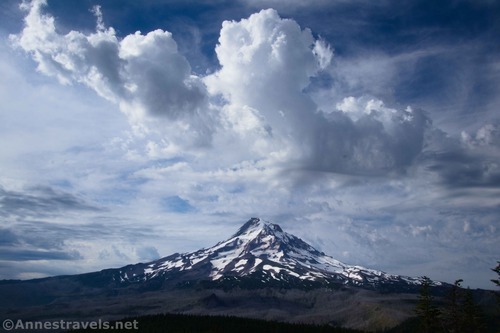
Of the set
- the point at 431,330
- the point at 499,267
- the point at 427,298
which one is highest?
the point at 499,267

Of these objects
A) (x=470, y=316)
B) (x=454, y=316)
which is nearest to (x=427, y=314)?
(x=454, y=316)

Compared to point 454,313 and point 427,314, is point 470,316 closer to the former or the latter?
point 454,313

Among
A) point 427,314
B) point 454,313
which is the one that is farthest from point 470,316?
point 427,314

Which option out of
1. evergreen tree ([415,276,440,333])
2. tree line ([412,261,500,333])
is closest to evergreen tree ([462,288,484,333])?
tree line ([412,261,500,333])

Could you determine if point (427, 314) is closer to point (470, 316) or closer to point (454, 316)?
point (454, 316)

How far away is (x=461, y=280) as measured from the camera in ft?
250

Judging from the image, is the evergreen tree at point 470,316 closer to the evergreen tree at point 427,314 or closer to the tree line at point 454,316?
the tree line at point 454,316

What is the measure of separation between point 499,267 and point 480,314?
24714 millimetres

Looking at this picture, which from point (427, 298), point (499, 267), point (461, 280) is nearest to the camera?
point (499, 267)

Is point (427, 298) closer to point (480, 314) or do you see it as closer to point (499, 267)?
point (480, 314)

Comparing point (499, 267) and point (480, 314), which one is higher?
point (499, 267)

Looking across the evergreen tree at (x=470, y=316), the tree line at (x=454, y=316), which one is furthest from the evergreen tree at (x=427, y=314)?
the evergreen tree at (x=470, y=316)

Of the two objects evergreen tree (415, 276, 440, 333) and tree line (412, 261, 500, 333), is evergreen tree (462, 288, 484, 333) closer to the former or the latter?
tree line (412, 261, 500, 333)

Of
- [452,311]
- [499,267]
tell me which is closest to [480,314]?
[452,311]
